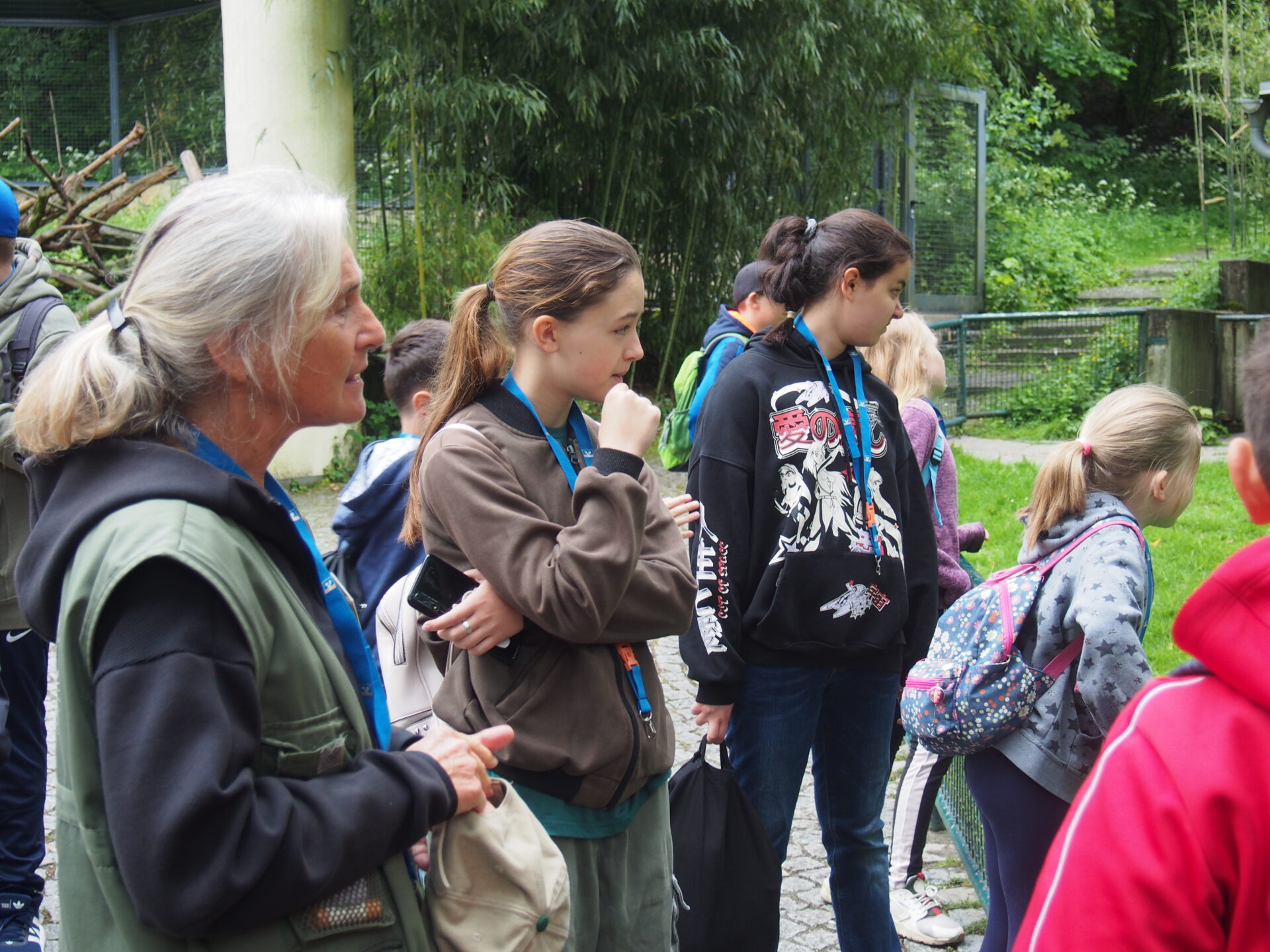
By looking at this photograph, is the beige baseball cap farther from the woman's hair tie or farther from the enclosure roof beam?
the enclosure roof beam

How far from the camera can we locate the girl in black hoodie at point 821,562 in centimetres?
257

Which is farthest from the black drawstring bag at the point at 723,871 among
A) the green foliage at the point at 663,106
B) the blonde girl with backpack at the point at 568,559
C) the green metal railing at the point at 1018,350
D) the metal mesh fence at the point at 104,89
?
the metal mesh fence at the point at 104,89

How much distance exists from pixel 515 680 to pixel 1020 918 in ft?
4.19

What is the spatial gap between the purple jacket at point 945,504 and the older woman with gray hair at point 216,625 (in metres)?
2.30

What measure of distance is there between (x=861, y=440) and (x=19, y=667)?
2301 millimetres

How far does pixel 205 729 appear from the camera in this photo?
1.15m

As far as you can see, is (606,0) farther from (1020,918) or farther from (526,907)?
(526,907)

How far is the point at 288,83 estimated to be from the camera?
31.0ft

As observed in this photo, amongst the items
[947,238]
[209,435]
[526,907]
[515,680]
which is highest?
[947,238]


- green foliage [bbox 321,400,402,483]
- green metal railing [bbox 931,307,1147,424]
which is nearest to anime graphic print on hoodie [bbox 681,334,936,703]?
green foliage [bbox 321,400,402,483]

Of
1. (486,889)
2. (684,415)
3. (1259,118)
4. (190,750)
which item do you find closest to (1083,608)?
(486,889)

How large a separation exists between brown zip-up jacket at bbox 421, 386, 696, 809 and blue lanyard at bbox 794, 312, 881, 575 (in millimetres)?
733

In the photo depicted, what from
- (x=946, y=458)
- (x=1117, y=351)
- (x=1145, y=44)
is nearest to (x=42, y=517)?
(x=946, y=458)

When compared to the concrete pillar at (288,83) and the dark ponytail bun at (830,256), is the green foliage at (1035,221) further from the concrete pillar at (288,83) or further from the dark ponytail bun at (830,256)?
the dark ponytail bun at (830,256)
